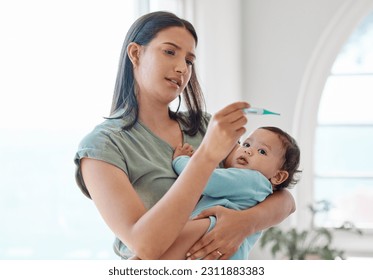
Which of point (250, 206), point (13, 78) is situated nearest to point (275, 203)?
point (250, 206)

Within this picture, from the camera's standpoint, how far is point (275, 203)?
5.48 feet

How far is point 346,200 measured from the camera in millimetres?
4293

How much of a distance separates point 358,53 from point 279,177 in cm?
271

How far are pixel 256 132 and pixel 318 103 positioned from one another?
2.54m

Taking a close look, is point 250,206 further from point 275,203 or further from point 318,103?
point 318,103

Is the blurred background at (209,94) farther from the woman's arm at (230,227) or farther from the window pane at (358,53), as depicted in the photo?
the woman's arm at (230,227)

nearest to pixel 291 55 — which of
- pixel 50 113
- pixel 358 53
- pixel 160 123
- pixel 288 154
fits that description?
pixel 358 53

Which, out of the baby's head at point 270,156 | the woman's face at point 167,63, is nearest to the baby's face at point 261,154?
the baby's head at point 270,156

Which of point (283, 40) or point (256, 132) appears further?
point (283, 40)

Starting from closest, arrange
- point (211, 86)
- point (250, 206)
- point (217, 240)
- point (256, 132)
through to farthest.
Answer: point (217, 240)
point (250, 206)
point (256, 132)
point (211, 86)

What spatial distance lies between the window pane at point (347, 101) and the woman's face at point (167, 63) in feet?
9.29

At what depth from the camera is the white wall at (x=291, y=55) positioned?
4148mm

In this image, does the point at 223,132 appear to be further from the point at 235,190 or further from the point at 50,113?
the point at 50,113

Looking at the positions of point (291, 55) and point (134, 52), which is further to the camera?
point (291, 55)
